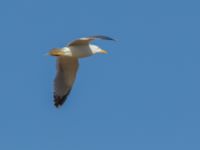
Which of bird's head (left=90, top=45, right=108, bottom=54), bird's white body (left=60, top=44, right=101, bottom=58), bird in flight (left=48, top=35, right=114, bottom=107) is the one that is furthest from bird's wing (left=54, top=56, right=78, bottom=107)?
bird's white body (left=60, top=44, right=101, bottom=58)

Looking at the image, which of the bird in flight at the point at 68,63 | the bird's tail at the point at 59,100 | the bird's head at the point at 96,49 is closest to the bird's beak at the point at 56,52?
the bird in flight at the point at 68,63

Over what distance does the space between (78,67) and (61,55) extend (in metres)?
1.32

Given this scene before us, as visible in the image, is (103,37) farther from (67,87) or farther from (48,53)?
(67,87)

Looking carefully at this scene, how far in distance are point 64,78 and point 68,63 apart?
0.47m

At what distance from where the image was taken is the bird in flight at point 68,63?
18.6 meters

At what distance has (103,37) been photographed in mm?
17625

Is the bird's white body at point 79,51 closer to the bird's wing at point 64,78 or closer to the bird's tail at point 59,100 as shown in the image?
the bird's wing at point 64,78

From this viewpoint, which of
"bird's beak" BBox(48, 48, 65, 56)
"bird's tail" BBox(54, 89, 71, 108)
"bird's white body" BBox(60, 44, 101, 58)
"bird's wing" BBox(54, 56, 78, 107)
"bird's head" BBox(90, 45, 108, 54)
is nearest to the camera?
"bird's beak" BBox(48, 48, 65, 56)

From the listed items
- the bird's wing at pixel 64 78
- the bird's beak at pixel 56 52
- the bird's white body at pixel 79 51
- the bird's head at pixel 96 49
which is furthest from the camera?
the bird's wing at pixel 64 78

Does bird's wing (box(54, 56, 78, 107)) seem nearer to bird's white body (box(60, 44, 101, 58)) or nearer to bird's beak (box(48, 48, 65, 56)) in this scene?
bird's white body (box(60, 44, 101, 58))

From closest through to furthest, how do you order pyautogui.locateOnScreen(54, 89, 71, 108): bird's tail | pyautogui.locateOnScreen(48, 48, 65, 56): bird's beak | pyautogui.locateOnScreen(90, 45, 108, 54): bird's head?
pyautogui.locateOnScreen(48, 48, 65, 56): bird's beak
pyautogui.locateOnScreen(90, 45, 108, 54): bird's head
pyautogui.locateOnScreen(54, 89, 71, 108): bird's tail

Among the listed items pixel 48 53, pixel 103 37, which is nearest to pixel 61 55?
pixel 48 53

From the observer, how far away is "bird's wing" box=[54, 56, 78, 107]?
1994 centimetres

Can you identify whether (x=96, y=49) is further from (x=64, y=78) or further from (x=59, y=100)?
(x=59, y=100)
